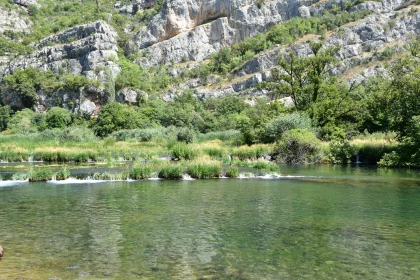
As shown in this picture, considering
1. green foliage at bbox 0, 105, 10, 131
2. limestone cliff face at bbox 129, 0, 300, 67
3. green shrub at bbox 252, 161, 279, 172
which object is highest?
limestone cliff face at bbox 129, 0, 300, 67

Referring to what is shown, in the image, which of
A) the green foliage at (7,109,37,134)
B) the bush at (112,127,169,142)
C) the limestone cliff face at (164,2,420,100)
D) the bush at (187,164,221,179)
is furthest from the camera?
the limestone cliff face at (164,2,420,100)

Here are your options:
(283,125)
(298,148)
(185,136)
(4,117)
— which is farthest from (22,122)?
(298,148)

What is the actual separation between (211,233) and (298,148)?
1279 inches

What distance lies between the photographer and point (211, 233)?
41.3 feet

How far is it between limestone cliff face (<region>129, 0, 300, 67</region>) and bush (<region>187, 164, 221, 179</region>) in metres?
113

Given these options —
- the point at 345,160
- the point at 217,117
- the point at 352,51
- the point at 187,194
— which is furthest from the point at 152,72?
the point at 187,194

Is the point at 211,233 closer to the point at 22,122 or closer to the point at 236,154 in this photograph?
the point at 236,154

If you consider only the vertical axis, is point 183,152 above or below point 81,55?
below

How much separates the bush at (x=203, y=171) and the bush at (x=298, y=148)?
1718 centimetres

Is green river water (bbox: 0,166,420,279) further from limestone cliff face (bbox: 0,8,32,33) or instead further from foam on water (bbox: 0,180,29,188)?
limestone cliff face (bbox: 0,8,32,33)

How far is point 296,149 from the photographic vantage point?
43.9m

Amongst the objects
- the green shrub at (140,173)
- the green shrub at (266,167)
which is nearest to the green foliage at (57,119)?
the green shrub at (266,167)

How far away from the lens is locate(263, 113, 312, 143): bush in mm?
48312

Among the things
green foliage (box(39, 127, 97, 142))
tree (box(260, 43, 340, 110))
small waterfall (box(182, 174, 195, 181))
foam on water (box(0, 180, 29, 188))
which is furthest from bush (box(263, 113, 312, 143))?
foam on water (box(0, 180, 29, 188))
